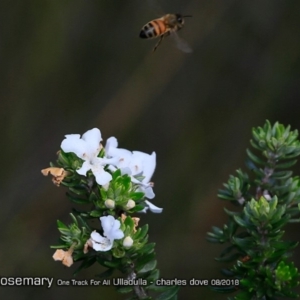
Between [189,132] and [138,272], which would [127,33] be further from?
[138,272]

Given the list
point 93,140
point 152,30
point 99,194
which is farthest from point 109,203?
point 152,30

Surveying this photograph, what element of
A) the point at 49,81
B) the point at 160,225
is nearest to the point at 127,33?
the point at 49,81

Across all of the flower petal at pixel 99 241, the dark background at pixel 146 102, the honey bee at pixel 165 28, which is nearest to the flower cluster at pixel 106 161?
the flower petal at pixel 99 241

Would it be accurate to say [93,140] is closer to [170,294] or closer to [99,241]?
[99,241]

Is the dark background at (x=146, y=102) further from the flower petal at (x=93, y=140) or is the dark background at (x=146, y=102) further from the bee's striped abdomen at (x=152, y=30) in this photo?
the flower petal at (x=93, y=140)

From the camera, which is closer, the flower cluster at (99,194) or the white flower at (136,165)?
the flower cluster at (99,194)

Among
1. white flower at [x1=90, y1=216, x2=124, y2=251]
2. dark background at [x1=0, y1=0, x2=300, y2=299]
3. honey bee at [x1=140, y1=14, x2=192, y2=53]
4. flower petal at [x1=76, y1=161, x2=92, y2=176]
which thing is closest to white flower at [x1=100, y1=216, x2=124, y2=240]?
white flower at [x1=90, y1=216, x2=124, y2=251]
